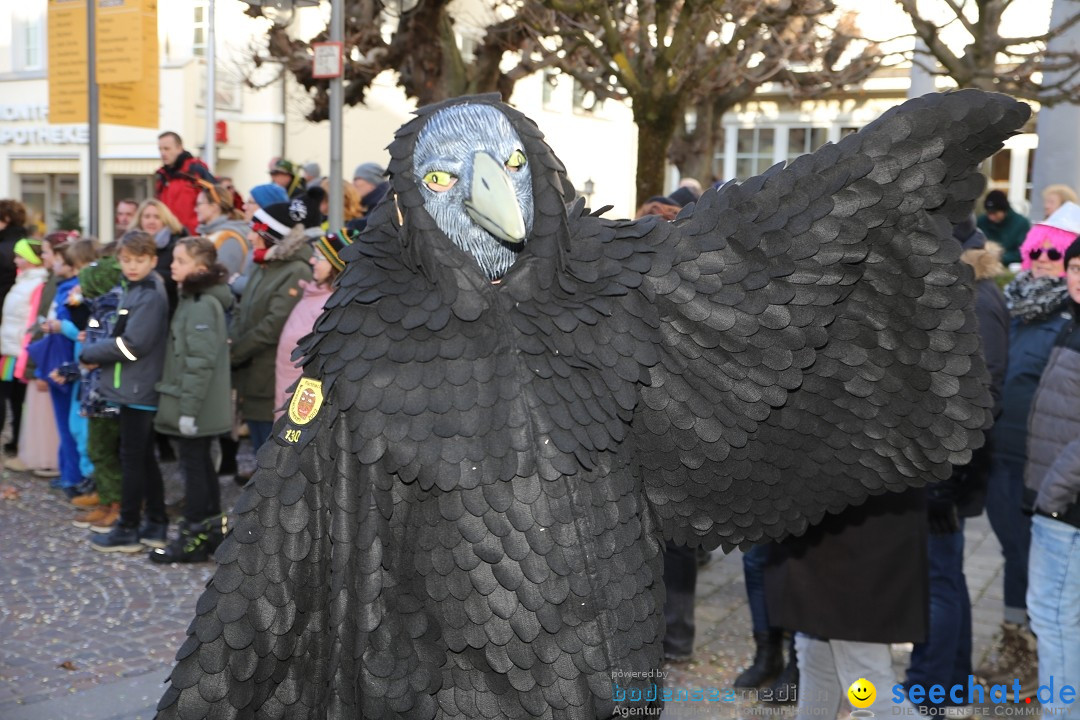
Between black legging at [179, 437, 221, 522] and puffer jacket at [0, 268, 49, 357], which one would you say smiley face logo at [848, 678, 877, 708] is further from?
puffer jacket at [0, 268, 49, 357]

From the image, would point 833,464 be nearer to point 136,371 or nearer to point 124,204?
point 136,371

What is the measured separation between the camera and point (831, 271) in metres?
2.55

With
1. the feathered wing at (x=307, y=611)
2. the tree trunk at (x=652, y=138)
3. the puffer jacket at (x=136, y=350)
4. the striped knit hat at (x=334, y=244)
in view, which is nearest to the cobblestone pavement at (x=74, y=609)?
the puffer jacket at (x=136, y=350)

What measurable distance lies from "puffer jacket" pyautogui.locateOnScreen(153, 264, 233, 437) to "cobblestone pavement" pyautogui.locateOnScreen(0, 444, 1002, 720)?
86cm

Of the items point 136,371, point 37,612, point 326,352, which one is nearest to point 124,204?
point 136,371

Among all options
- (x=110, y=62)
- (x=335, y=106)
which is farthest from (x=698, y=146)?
(x=110, y=62)

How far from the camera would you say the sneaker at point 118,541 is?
6484 mm

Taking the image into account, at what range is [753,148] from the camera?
2741 centimetres

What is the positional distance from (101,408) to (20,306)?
2080 millimetres

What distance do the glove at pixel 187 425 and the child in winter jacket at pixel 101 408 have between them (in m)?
0.66

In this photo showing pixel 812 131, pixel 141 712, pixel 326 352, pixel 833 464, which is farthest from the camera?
pixel 812 131

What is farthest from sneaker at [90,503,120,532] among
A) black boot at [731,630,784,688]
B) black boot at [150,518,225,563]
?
black boot at [731,630,784,688]

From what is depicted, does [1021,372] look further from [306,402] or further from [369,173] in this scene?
[369,173]

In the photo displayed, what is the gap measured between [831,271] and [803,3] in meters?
6.69
